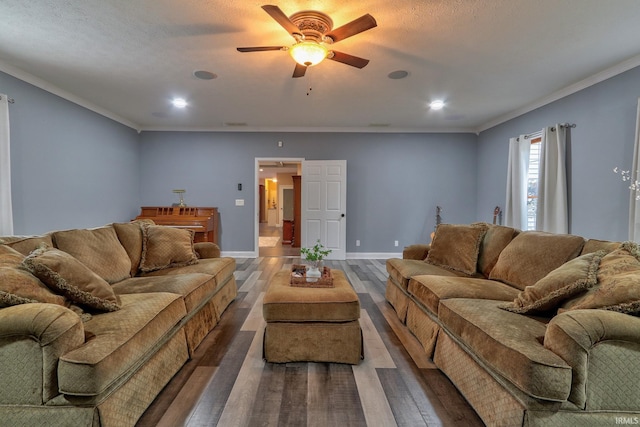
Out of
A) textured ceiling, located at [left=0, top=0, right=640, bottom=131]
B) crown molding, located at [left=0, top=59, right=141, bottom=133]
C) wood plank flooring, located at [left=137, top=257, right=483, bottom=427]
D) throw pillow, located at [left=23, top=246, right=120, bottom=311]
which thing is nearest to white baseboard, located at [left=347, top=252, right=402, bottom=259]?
textured ceiling, located at [left=0, top=0, right=640, bottom=131]

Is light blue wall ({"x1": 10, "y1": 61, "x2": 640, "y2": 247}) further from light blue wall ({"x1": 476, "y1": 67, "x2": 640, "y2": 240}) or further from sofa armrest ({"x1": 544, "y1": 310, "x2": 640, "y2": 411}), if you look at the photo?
sofa armrest ({"x1": 544, "y1": 310, "x2": 640, "y2": 411})

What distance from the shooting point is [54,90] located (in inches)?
146

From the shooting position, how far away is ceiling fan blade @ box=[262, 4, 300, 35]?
1773 mm

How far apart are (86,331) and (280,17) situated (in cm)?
219

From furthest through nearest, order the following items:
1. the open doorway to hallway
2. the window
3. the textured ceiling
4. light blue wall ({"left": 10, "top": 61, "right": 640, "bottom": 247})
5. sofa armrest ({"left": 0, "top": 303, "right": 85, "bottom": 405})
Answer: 1. the open doorway to hallway
2. light blue wall ({"left": 10, "top": 61, "right": 640, "bottom": 247})
3. the window
4. the textured ceiling
5. sofa armrest ({"left": 0, "top": 303, "right": 85, "bottom": 405})

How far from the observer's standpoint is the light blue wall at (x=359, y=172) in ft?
18.5

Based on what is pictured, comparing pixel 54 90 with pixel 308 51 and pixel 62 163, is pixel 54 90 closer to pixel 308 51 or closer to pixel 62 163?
pixel 62 163

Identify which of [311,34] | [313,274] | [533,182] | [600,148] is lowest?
[313,274]

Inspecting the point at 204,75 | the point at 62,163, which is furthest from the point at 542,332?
the point at 62,163

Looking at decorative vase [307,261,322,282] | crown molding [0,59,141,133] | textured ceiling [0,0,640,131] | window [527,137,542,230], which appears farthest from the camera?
window [527,137,542,230]

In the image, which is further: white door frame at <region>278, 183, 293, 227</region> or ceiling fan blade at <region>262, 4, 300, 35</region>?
white door frame at <region>278, 183, 293, 227</region>

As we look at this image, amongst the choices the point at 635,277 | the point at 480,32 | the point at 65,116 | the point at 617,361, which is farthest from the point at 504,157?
the point at 65,116

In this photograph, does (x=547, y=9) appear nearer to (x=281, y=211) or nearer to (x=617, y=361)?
(x=617, y=361)

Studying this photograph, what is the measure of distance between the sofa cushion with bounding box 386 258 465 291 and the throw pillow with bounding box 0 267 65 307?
8.19 feet
